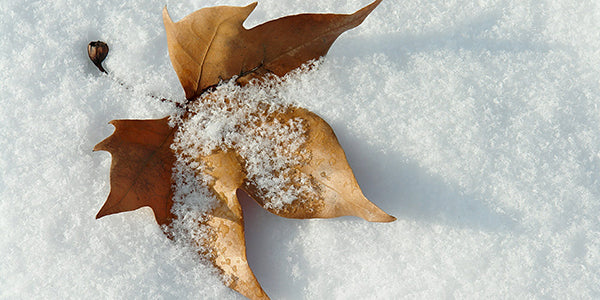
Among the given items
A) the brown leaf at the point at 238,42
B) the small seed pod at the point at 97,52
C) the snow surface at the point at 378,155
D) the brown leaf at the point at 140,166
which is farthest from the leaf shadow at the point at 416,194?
the small seed pod at the point at 97,52

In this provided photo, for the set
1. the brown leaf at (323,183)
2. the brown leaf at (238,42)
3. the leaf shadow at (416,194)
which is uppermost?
the brown leaf at (238,42)

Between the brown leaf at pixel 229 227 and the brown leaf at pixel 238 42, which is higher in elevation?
the brown leaf at pixel 238 42

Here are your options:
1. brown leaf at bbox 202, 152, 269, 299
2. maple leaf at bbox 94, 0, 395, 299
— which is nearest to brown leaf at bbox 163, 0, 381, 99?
maple leaf at bbox 94, 0, 395, 299

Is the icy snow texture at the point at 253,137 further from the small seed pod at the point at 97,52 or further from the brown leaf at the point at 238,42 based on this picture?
the small seed pod at the point at 97,52

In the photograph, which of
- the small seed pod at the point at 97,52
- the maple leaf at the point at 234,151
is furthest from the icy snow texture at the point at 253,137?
the small seed pod at the point at 97,52

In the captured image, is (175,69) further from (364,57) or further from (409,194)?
(409,194)

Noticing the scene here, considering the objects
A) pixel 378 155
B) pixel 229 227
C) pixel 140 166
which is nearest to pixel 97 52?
pixel 140 166

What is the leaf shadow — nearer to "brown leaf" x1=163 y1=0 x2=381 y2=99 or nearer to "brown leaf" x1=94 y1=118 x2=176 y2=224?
"brown leaf" x1=163 y1=0 x2=381 y2=99

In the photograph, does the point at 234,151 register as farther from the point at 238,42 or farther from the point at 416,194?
the point at 416,194
